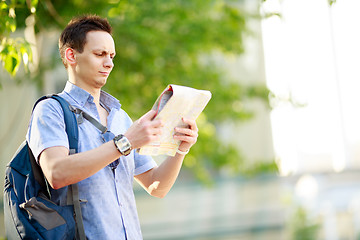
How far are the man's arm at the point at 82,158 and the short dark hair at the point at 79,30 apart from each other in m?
0.48

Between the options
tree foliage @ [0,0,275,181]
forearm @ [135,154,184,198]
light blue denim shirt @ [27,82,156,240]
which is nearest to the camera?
light blue denim shirt @ [27,82,156,240]

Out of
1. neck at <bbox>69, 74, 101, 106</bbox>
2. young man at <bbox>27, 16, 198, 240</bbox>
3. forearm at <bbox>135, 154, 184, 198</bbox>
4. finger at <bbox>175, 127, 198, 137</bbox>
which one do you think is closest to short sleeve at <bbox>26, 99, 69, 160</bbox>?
young man at <bbox>27, 16, 198, 240</bbox>

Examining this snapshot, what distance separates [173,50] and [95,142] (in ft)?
19.1

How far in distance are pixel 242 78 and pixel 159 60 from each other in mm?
6391

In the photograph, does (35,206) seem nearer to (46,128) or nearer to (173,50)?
(46,128)

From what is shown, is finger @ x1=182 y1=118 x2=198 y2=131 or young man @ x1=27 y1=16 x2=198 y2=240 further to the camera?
finger @ x1=182 y1=118 x2=198 y2=131

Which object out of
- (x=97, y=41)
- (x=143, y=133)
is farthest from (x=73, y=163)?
(x=97, y=41)

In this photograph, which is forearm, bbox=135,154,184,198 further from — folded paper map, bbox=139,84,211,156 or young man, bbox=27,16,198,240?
folded paper map, bbox=139,84,211,156

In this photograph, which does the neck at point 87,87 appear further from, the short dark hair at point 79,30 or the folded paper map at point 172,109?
the folded paper map at point 172,109

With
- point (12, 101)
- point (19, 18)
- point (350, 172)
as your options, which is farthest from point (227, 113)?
point (350, 172)

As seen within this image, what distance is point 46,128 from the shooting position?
217cm

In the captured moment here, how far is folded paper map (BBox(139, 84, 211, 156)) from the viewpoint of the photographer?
2248 mm

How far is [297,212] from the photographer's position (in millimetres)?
15562

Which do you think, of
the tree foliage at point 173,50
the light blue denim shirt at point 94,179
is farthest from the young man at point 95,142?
the tree foliage at point 173,50
